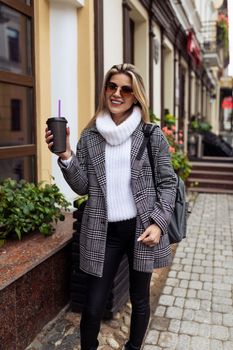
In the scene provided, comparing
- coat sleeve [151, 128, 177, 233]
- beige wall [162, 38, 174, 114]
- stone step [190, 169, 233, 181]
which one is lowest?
stone step [190, 169, 233, 181]

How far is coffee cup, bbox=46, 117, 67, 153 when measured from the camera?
217cm

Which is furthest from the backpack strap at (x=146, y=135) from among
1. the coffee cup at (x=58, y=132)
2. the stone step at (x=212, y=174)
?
the stone step at (x=212, y=174)

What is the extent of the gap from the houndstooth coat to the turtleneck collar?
45mm

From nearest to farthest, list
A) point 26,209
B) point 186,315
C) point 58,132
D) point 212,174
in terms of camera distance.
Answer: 1. point 58,132
2. point 26,209
3. point 186,315
4. point 212,174

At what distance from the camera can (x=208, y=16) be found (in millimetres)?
18797

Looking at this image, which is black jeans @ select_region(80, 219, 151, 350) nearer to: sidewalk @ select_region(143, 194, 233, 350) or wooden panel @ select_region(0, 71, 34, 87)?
sidewalk @ select_region(143, 194, 233, 350)

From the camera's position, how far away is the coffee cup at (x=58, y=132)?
2172mm

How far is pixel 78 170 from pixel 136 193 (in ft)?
1.21

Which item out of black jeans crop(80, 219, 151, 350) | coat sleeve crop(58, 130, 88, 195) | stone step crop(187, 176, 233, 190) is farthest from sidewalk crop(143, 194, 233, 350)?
stone step crop(187, 176, 233, 190)

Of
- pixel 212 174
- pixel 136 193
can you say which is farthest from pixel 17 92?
pixel 212 174

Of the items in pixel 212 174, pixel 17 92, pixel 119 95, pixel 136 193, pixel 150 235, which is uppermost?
pixel 17 92

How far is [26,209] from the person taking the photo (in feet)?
10.6

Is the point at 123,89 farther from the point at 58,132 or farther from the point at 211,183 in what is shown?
the point at 211,183

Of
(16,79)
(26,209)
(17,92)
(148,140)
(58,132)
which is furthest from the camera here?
(17,92)
